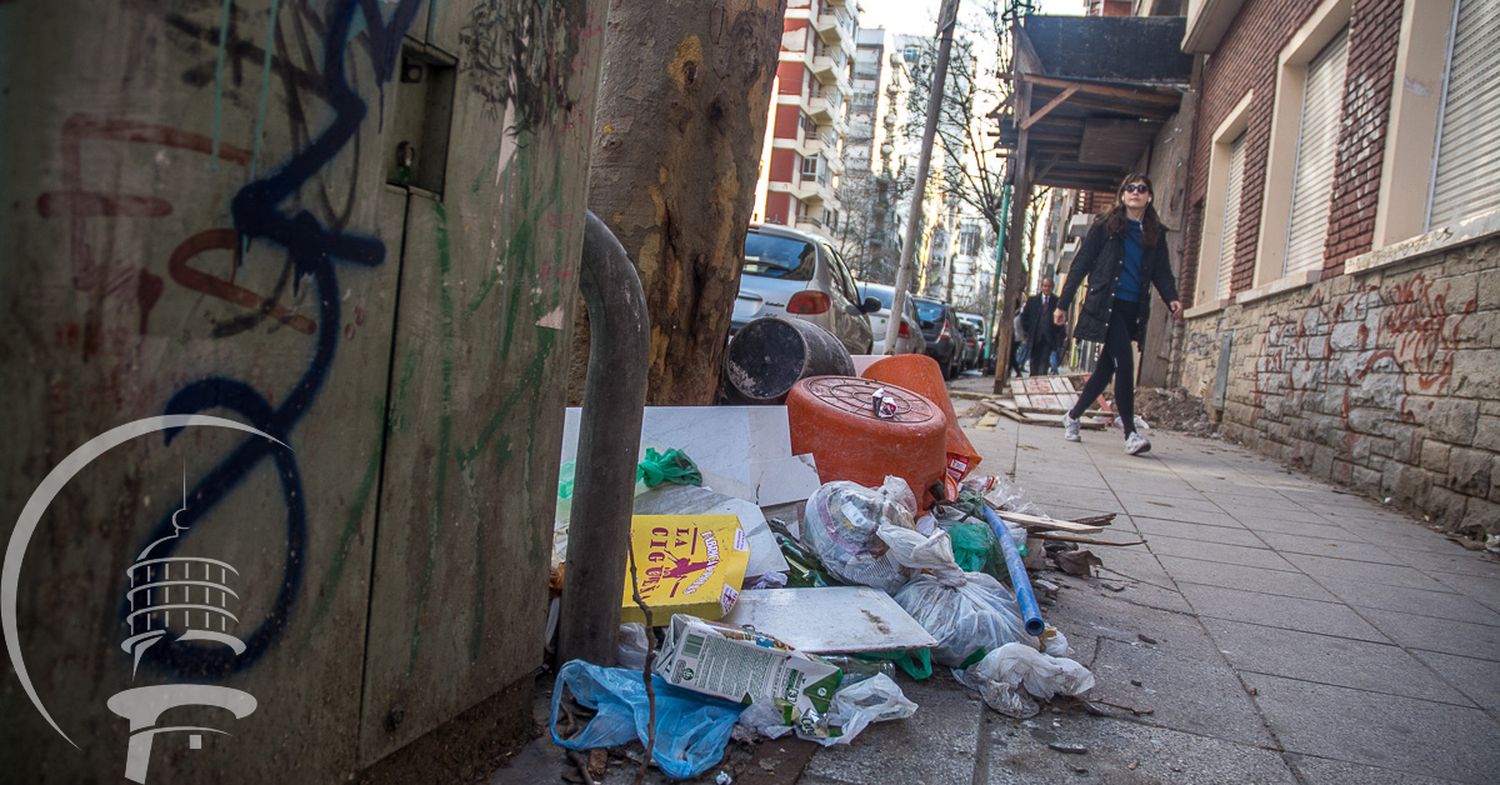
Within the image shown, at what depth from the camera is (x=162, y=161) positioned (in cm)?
103

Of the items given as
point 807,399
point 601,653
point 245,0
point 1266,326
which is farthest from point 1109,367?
point 245,0

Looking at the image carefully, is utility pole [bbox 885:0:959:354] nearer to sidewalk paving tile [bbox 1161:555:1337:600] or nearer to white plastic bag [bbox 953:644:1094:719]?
sidewalk paving tile [bbox 1161:555:1337:600]

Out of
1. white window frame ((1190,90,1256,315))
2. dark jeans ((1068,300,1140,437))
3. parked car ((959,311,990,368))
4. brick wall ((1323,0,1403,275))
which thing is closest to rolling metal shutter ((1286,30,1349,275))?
brick wall ((1323,0,1403,275))

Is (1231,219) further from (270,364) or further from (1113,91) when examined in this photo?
(270,364)

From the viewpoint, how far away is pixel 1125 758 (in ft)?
7.07

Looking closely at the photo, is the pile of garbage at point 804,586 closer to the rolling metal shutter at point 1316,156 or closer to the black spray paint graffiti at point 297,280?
the black spray paint graffiti at point 297,280

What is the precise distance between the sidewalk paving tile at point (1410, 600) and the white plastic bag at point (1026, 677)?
192 centimetres

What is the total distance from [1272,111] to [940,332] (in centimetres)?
1155

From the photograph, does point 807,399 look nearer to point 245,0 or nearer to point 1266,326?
point 245,0

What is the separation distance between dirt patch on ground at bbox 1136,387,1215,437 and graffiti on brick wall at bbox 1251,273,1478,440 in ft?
6.41

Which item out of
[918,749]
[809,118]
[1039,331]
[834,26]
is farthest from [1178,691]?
[834,26]

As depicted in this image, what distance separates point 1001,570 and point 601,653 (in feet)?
5.30

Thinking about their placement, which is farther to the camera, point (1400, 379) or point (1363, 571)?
point (1400, 379)

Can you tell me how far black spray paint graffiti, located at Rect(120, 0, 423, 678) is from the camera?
1.13 m
